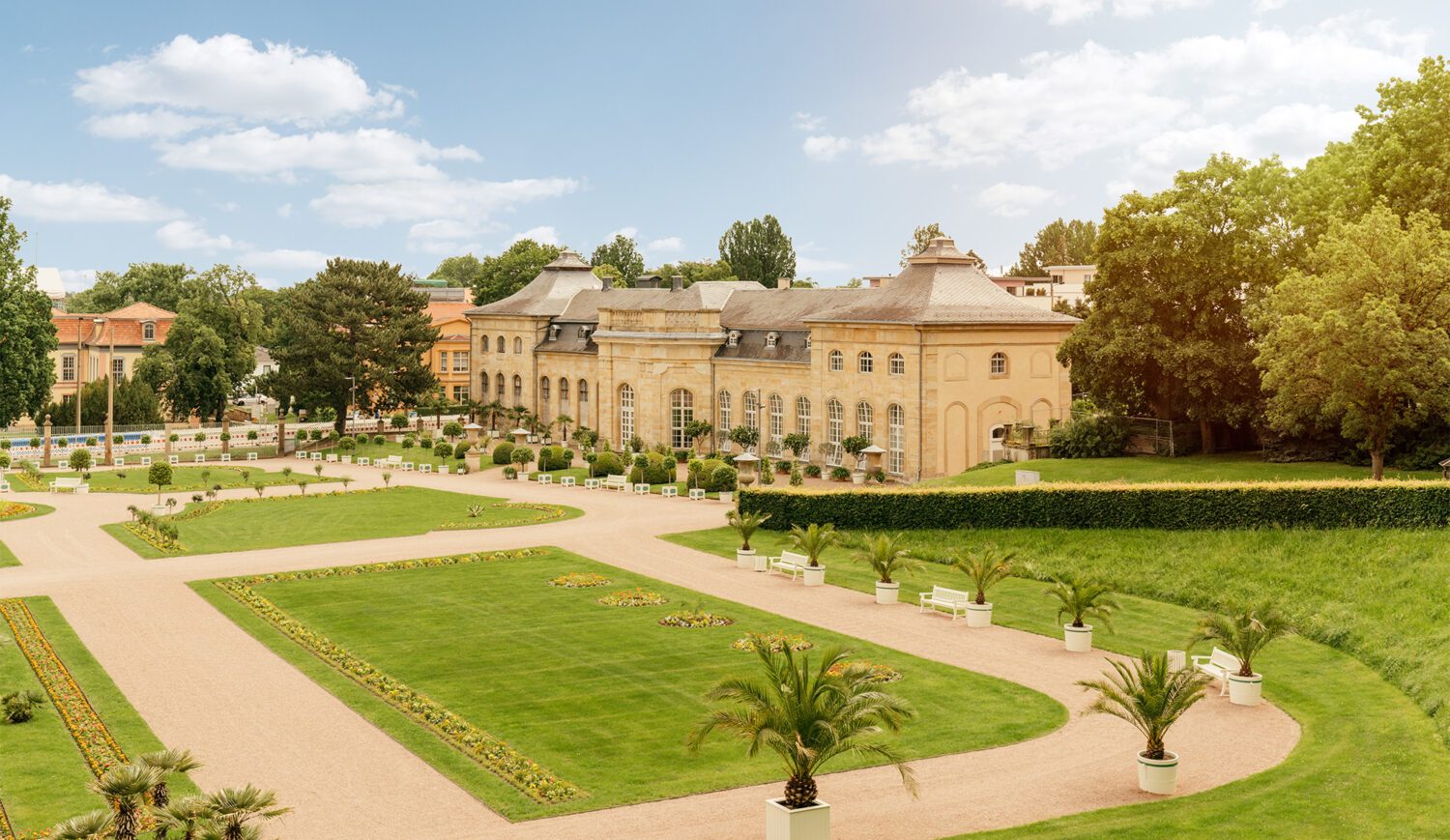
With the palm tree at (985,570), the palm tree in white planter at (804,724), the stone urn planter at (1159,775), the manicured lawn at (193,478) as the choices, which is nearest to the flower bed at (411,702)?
the palm tree in white planter at (804,724)

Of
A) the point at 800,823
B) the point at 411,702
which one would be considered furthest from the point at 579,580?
the point at 800,823

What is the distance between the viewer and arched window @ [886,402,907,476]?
5834cm

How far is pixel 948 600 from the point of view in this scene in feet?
107

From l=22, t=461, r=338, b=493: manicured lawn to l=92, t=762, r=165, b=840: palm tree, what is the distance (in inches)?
1704

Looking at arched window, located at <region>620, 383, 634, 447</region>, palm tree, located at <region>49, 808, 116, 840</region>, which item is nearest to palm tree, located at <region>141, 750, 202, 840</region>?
palm tree, located at <region>49, 808, 116, 840</region>

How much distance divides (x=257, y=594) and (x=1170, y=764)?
2402cm

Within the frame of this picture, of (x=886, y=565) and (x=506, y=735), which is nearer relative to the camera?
(x=506, y=735)

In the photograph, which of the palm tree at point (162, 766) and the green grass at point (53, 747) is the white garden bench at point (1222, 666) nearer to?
the palm tree at point (162, 766)

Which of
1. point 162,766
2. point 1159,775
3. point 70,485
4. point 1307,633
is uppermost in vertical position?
point 70,485

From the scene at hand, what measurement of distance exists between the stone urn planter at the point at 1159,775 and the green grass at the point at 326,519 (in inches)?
1220

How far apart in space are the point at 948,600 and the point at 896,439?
26646 mm

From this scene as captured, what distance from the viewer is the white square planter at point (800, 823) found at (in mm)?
17750

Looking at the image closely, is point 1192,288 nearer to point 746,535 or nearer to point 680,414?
point 746,535

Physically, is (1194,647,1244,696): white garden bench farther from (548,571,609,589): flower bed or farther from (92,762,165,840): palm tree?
(92,762,165,840): palm tree
